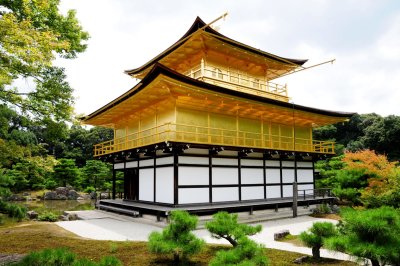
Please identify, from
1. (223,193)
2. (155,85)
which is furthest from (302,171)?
(155,85)

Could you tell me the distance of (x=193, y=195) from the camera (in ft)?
48.6

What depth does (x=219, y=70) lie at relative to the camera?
19594 mm

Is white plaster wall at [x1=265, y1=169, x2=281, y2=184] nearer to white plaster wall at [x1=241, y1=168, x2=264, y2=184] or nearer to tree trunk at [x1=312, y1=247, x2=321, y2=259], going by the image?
white plaster wall at [x1=241, y1=168, x2=264, y2=184]

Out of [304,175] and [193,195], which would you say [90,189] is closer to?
Result: [193,195]

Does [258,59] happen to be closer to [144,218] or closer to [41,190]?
[144,218]

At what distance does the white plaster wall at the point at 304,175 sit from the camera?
67.7 feet

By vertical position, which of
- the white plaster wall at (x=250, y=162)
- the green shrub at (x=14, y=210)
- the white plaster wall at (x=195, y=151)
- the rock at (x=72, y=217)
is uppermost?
the white plaster wall at (x=195, y=151)

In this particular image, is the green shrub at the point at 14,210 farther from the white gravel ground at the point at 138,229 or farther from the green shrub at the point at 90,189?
the green shrub at the point at 90,189

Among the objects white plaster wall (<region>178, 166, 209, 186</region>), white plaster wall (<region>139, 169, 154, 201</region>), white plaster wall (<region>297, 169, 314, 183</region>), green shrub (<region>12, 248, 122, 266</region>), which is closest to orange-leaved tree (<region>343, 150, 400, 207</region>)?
white plaster wall (<region>297, 169, 314, 183</region>)

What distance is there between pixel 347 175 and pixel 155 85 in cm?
1305

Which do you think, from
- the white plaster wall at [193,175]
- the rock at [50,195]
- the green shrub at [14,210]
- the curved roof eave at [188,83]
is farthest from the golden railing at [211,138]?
the rock at [50,195]

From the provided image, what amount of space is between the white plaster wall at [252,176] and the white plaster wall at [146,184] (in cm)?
532

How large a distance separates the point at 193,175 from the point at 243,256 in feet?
30.6

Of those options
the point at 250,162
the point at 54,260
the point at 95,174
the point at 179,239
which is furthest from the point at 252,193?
the point at 95,174
